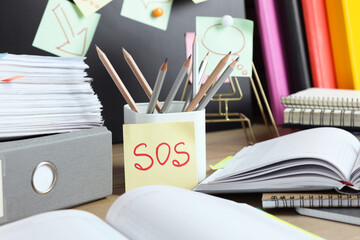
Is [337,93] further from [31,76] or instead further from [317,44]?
[31,76]

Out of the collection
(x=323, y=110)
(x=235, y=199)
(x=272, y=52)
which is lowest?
(x=235, y=199)

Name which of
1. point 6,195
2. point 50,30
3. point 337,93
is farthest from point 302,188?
point 50,30

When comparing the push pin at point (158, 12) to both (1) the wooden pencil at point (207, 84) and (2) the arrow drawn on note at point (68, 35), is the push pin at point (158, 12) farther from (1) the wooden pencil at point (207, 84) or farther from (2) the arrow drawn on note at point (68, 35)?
(1) the wooden pencil at point (207, 84)

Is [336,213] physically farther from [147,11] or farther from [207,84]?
[147,11]

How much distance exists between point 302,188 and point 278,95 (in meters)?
0.56

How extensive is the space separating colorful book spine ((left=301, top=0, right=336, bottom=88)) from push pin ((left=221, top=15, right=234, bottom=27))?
272 millimetres

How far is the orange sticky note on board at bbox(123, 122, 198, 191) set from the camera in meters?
0.64

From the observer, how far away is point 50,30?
0.88 meters

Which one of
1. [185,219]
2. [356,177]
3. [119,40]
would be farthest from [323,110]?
[185,219]

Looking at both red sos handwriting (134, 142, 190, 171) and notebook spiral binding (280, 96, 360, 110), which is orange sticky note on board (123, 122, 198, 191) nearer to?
red sos handwriting (134, 142, 190, 171)

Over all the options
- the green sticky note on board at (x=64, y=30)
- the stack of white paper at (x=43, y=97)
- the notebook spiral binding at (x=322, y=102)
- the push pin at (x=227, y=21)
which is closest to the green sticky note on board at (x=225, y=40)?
the push pin at (x=227, y=21)

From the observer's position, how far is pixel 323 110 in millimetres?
879

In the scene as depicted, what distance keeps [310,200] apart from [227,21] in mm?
480

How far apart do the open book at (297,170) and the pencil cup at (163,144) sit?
5cm
